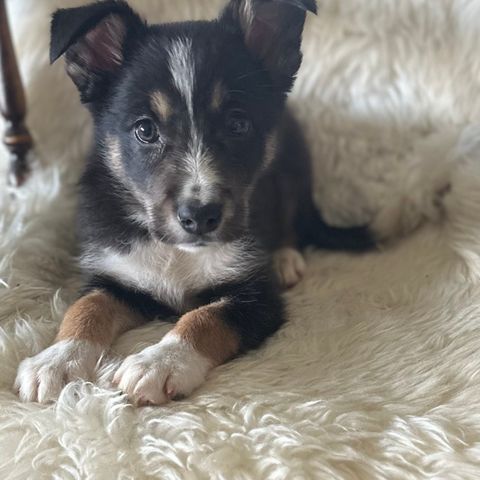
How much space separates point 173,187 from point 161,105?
0.23 metres

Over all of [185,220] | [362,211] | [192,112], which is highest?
[192,112]

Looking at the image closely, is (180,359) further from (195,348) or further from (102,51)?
(102,51)

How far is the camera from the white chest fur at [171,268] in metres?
2.24

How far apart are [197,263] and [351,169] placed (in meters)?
0.97

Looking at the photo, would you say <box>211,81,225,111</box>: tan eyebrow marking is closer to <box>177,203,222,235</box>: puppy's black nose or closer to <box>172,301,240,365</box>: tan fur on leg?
<box>177,203,222,235</box>: puppy's black nose

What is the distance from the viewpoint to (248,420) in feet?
5.49

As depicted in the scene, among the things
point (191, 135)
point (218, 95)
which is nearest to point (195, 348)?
point (191, 135)

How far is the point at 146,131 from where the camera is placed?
2.09 m

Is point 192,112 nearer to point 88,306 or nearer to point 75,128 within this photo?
point 88,306

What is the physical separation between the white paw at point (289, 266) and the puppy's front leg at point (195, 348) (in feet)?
1.03

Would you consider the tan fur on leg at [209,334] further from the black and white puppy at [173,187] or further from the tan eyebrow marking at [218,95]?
the tan eyebrow marking at [218,95]

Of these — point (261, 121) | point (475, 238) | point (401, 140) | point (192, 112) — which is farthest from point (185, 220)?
point (401, 140)

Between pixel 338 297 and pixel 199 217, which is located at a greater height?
pixel 199 217

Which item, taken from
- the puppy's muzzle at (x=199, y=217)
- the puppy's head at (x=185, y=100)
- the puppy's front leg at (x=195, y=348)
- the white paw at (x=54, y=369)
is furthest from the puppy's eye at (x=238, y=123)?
the white paw at (x=54, y=369)
